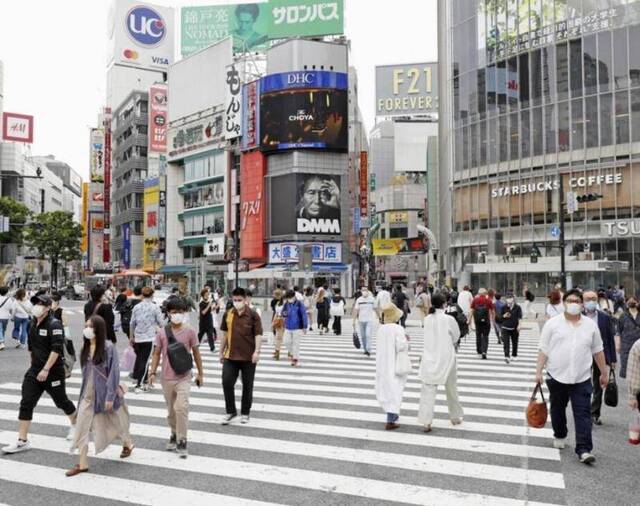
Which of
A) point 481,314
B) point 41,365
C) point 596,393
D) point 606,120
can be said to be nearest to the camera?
point 41,365

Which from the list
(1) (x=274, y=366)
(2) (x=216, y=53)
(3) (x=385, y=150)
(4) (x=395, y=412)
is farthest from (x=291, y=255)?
(3) (x=385, y=150)

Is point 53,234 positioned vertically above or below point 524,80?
below

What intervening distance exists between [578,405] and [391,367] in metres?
2.35

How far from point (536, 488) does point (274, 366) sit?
9.04 metres

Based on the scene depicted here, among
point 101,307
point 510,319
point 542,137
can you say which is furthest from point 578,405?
point 542,137

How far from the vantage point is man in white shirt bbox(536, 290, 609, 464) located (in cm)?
658

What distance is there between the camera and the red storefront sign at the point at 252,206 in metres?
56.6

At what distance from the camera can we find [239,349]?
823 centimetres

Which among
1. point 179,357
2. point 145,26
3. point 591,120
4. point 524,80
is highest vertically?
point 145,26

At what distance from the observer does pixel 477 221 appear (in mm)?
47719

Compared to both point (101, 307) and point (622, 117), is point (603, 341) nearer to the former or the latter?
point (101, 307)

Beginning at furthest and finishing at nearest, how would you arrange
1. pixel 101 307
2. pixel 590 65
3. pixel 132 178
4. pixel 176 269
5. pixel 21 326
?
1. pixel 132 178
2. pixel 176 269
3. pixel 590 65
4. pixel 21 326
5. pixel 101 307

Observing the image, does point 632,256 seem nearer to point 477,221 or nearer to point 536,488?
point 477,221

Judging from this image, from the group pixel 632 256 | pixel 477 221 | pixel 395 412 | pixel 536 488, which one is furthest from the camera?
pixel 477 221
